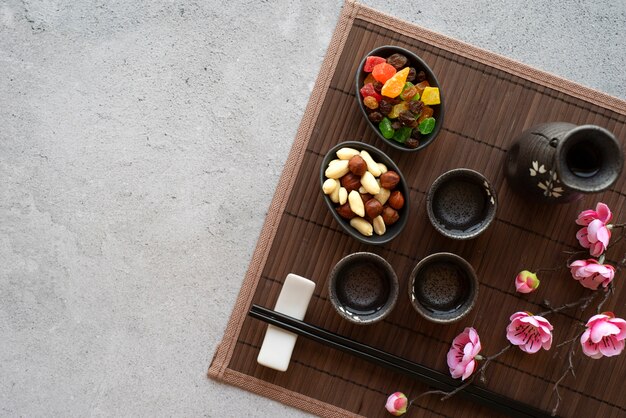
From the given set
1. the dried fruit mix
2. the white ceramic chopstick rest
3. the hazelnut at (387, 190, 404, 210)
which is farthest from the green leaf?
the white ceramic chopstick rest

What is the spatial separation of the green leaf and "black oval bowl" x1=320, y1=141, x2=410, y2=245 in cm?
7

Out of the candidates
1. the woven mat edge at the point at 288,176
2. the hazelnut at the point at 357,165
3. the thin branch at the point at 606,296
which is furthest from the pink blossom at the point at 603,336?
the woven mat edge at the point at 288,176

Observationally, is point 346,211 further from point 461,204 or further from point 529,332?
point 529,332

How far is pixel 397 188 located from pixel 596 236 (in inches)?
13.7

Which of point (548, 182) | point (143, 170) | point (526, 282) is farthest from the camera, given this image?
point (143, 170)

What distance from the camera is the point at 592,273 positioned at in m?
0.94

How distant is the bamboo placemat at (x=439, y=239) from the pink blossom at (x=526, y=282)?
0.10 feet

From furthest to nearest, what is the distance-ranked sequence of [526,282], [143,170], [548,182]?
[143,170] → [526,282] → [548,182]

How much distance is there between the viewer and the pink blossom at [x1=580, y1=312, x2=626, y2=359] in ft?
2.97

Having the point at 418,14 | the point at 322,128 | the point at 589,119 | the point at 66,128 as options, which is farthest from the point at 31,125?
the point at 589,119

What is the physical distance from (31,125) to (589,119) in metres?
1.06

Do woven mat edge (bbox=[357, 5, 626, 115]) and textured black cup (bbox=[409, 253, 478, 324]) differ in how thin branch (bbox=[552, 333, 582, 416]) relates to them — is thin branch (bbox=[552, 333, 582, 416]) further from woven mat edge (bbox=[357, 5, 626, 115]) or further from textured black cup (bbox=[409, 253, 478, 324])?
woven mat edge (bbox=[357, 5, 626, 115])

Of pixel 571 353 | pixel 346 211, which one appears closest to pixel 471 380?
pixel 571 353

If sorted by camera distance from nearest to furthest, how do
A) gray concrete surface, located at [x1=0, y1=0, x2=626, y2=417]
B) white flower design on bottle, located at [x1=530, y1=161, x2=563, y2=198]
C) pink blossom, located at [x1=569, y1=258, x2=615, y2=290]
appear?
white flower design on bottle, located at [x1=530, y1=161, x2=563, y2=198] < pink blossom, located at [x1=569, y1=258, x2=615, y2=290] < gray concrete surface, located at [x1=0, y1=0, x2=626, y2=417]
